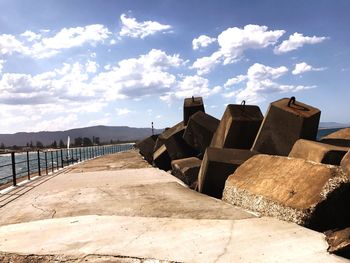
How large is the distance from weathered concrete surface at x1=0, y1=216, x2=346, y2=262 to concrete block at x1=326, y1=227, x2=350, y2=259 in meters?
0.08

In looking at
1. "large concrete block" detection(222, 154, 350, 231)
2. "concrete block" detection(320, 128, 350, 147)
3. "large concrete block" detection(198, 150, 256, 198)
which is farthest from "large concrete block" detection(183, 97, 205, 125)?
"large concrete block" detection(222, 154, 350, 231)

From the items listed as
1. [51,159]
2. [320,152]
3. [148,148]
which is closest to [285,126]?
[320,152]

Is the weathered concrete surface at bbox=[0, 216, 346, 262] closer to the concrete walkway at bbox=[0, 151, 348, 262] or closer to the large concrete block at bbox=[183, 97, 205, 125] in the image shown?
the concrete walkway at bbox=[0, 151, 348, 262]

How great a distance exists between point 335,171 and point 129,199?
152 inches

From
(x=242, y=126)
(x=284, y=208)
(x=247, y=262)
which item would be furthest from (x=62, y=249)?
(x=242, y=126)

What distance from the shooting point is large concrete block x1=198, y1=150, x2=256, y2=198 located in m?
7.62

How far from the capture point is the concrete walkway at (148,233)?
4.32 meters

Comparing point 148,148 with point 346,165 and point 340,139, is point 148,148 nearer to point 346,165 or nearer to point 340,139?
point 340,139

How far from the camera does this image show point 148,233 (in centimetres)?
521

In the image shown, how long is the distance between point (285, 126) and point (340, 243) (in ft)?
13.9

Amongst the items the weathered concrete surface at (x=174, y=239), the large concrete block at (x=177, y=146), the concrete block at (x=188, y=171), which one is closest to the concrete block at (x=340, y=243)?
the weathered concrete surface at (x=174, y=239)

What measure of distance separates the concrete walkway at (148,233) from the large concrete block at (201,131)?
4212 mm

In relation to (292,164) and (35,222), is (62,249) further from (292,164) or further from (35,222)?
(292,164)

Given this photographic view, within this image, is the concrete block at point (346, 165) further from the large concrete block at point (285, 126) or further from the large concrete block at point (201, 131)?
the large concrete block at point (201, 131)
